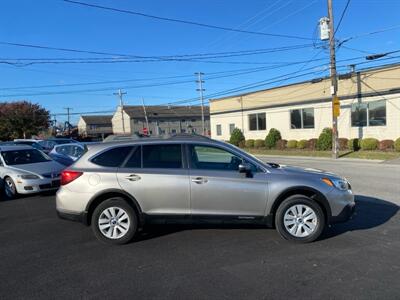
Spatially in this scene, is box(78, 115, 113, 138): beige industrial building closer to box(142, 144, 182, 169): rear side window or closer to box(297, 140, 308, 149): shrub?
box(297, 140, 308, 149): shrub

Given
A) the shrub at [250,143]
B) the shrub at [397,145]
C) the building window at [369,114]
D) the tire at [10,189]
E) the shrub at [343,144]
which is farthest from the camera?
the shrub at [250,143]

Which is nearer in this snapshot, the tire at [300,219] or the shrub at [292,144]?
the tire at [300,219]

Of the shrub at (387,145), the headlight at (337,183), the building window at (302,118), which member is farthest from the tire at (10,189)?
the building window at (302,118)

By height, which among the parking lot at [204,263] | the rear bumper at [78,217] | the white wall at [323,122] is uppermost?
the white wall at [323,122]

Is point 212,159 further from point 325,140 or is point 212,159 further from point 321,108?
point 321,108

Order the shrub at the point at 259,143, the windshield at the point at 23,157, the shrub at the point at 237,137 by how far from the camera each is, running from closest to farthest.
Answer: the windshield at the point at 23,157 → the shrub at the point at 259,143 → the shrub at the point at 237,137

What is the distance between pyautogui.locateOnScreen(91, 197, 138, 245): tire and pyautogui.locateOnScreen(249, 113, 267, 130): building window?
30562 mm

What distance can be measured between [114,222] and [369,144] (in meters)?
21.9

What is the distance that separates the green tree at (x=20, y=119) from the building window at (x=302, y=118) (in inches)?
2175

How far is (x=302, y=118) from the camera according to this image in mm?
31031

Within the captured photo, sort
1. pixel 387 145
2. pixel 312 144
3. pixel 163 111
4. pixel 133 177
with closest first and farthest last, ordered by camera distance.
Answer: pixel 133 177
pixel 387 145
pixel 312 144
pixel 163 111

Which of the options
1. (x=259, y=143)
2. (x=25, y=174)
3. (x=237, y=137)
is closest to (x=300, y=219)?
(x=25, y=174)

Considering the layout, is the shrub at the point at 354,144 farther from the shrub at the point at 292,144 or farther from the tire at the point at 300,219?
the tire at the point at 300,219

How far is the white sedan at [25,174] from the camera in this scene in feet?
34.7
